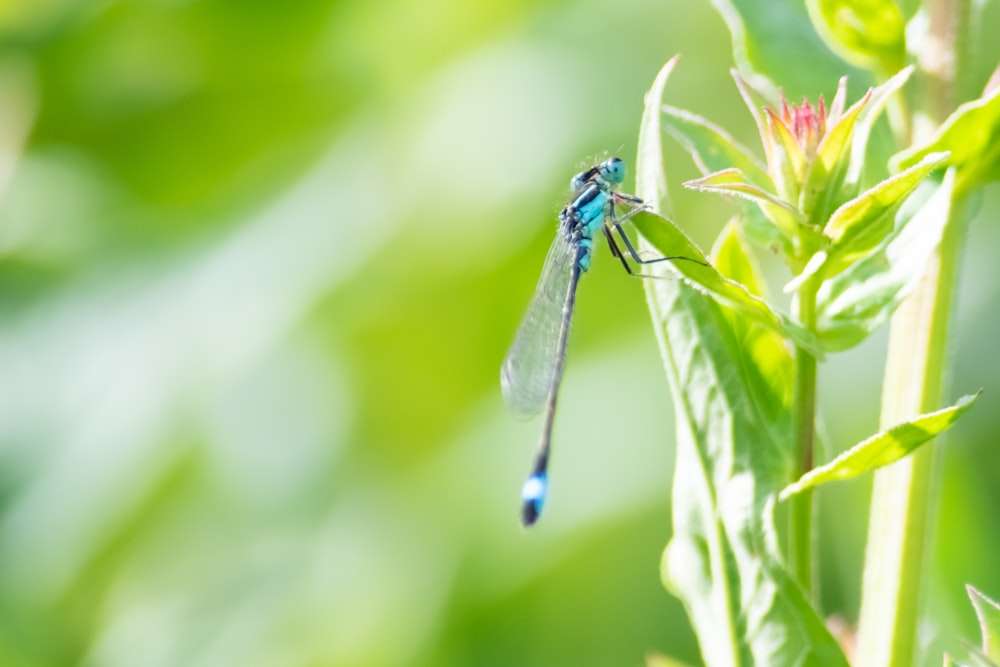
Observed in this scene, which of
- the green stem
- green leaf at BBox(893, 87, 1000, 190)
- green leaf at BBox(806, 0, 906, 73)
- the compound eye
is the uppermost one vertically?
the compound eye

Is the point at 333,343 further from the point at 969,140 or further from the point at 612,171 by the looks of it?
the point at 969,140

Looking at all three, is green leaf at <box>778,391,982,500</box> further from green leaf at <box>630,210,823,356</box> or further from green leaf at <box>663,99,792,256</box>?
green leaf at <box>663,99,792,256</box>

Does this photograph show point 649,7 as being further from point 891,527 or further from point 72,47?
point 891,527

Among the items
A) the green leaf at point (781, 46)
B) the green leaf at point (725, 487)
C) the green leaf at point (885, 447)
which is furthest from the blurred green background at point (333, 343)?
the green leaf at point (885, 447)

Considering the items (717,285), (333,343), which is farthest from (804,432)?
(333,343)

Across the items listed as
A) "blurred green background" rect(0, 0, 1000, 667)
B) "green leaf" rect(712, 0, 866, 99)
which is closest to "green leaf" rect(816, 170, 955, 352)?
"green leaf" rect(712, 0, 866, 99)
